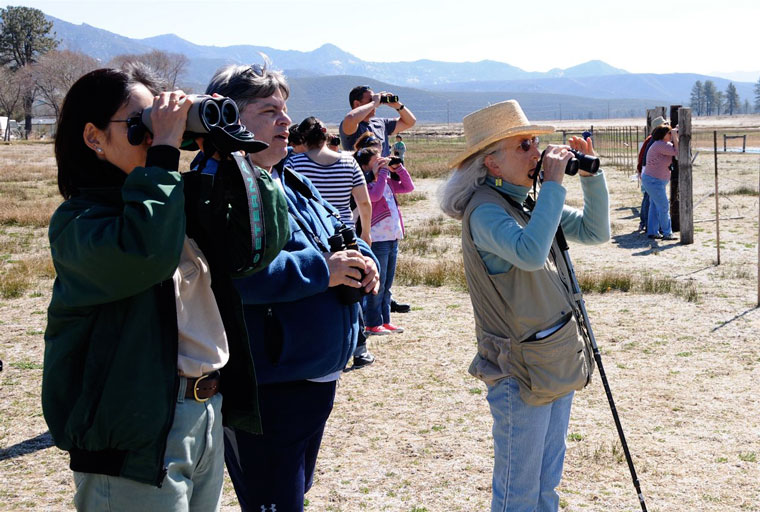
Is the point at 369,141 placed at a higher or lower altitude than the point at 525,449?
higher

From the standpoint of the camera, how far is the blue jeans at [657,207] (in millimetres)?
12320

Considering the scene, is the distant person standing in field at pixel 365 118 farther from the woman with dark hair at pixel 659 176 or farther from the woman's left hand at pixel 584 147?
the woman with dark hair at pixel 659 176

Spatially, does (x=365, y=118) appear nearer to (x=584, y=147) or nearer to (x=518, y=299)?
(x=584, y=147)

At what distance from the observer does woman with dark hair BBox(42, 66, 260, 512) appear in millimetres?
1705

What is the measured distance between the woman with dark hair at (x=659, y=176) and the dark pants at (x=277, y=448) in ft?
35.8

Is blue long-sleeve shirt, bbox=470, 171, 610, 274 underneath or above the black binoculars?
underneath

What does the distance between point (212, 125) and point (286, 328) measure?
2.39 feet

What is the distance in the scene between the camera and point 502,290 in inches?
109

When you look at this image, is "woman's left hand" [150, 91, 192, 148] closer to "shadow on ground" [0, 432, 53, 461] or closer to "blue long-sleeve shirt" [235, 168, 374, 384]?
"blue long-sleeve shirt" [235, 168, 374, 384]

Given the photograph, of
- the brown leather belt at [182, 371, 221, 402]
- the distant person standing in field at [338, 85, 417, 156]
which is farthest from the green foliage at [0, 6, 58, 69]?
the brown leather belt at [182, 371, 221, 402]

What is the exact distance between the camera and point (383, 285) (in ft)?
22.6

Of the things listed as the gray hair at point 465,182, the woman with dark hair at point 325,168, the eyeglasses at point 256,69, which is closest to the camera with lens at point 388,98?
the woman with dark hair at point 325,168

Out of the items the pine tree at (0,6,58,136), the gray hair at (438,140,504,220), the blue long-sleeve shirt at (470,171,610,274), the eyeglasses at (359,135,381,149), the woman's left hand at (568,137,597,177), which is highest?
the pine tree at (0,6,58,136)

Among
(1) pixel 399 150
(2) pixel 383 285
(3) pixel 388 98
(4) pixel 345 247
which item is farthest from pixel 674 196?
(4) pixel 345 247
